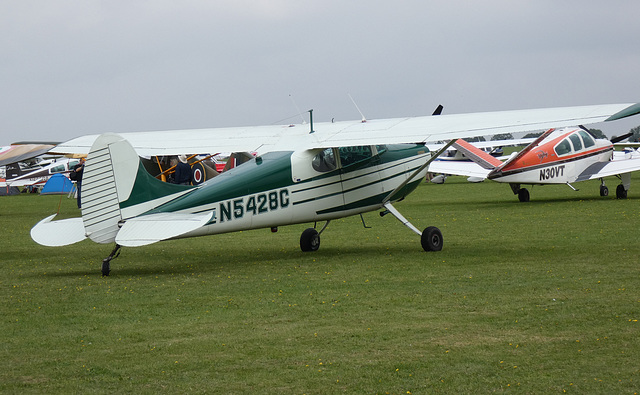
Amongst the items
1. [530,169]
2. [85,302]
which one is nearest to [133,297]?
[85,302]

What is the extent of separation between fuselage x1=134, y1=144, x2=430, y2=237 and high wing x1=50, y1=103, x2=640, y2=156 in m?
0.27

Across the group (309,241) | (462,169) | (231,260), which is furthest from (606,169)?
(231,260)

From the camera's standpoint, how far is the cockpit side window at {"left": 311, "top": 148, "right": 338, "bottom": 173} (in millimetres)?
10641

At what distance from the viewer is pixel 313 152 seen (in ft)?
34.9

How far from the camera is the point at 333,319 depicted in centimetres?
631

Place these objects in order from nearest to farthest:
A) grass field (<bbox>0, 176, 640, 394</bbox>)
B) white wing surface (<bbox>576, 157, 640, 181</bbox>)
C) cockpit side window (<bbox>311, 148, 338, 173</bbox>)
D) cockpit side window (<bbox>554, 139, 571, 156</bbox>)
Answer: grass field (<bbox>0, 176, 640, 394</bbox>), cockpit side window (<bbox>311, 148, 338, 173</bbox>), cockpit side window (<bbox>554, 139, 571, 156</bbox>), white wing surface (<bbox>576, 157, 640, 181</bbox>)

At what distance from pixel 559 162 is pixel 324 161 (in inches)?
459

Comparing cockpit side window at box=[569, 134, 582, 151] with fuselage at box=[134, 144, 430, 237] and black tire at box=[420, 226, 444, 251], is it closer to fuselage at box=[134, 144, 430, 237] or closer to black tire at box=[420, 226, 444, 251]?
fuselage at box=[134, 144, 430, 237]

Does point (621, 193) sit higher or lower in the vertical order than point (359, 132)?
lower

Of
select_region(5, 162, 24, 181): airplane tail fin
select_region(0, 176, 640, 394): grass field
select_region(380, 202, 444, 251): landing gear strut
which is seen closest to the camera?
select_region(0, 176, 640, 394): grass field

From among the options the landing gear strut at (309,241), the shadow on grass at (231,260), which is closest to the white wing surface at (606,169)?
the shadow on grass at (231,260)

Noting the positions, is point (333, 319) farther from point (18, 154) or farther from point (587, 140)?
point (18, 154)

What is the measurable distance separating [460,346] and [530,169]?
50.3 ft

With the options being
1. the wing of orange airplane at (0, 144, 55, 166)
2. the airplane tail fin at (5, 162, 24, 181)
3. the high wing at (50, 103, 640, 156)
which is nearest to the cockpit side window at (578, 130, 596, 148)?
Result: the high wing at (50, 103, 640, 156)
